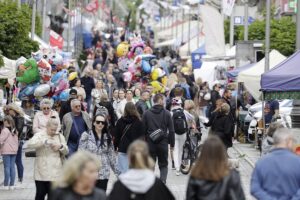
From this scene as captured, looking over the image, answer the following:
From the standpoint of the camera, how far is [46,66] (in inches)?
950

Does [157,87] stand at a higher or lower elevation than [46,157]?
higher

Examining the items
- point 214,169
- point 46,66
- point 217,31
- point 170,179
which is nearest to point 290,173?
point 214,169

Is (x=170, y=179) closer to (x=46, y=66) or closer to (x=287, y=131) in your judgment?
(x=46, y=66)

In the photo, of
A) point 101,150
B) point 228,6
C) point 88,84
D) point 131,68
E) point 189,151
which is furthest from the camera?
point 228,6

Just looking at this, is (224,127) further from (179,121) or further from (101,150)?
(101,150)

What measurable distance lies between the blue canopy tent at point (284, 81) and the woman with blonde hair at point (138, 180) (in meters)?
9.87

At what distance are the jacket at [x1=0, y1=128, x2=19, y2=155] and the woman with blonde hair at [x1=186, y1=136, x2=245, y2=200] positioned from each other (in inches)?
337

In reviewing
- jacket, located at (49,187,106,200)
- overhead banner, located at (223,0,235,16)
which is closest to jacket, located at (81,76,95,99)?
overhead banner, located at (223,0,235,16)

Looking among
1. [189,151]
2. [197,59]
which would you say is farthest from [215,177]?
[197,59]

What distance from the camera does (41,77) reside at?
2428cm

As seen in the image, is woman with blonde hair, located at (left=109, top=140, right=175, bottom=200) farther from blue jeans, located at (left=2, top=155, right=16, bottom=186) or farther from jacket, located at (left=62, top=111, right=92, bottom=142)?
blue jeans, located at (left=2, top=155, right=16, bottom=186)

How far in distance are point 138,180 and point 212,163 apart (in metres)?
0.62

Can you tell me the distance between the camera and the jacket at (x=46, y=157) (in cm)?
1331

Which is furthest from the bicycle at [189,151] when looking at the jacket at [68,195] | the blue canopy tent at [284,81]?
the jacket at [68,195]
